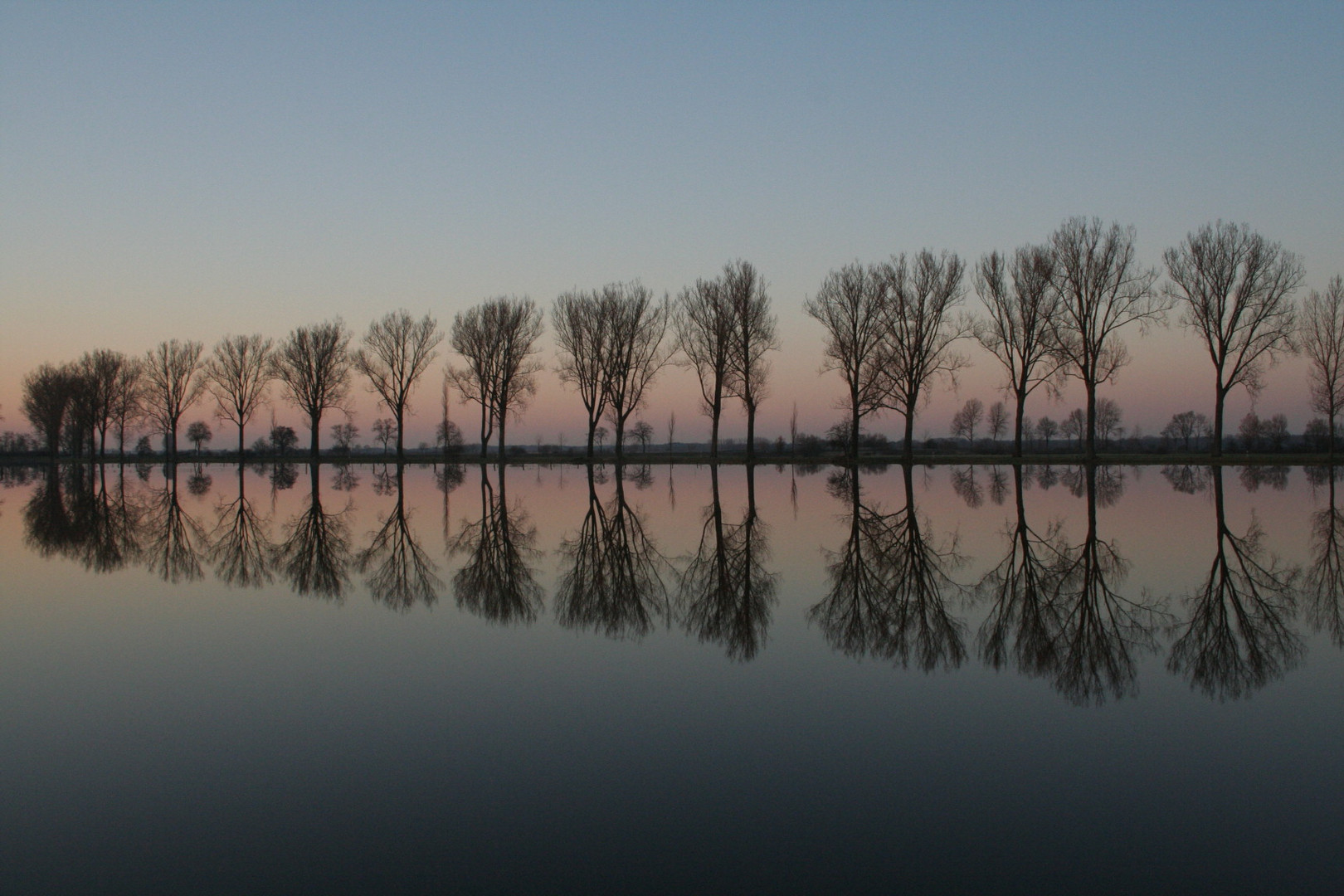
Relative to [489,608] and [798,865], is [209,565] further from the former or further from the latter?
[798,865]

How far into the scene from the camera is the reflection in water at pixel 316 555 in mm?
10719

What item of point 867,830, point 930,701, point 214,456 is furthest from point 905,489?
point 214,456

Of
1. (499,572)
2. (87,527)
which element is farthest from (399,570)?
(87,527)

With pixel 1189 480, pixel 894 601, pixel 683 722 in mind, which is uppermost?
pixel 1189 480

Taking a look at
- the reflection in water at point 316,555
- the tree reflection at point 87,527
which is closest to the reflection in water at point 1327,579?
the reflection in water at point 316,555

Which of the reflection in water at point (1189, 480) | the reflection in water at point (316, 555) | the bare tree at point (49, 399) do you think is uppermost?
the bare tree at point (49, 399)

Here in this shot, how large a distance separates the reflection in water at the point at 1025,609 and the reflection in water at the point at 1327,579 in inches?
92.6

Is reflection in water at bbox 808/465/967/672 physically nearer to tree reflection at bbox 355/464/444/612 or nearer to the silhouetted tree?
tree reflection at bbox 355/464/444/612

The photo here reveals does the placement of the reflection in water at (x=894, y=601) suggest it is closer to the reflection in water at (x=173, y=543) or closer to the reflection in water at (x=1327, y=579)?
the reflection in water at (x=1327, y=579)

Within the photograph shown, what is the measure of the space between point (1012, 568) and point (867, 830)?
800 centimetres

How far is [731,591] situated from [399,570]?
16.7ft

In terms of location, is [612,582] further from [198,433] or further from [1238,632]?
[198,433]

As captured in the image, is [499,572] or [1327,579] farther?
[499,572]

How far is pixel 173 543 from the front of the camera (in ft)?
50.6
